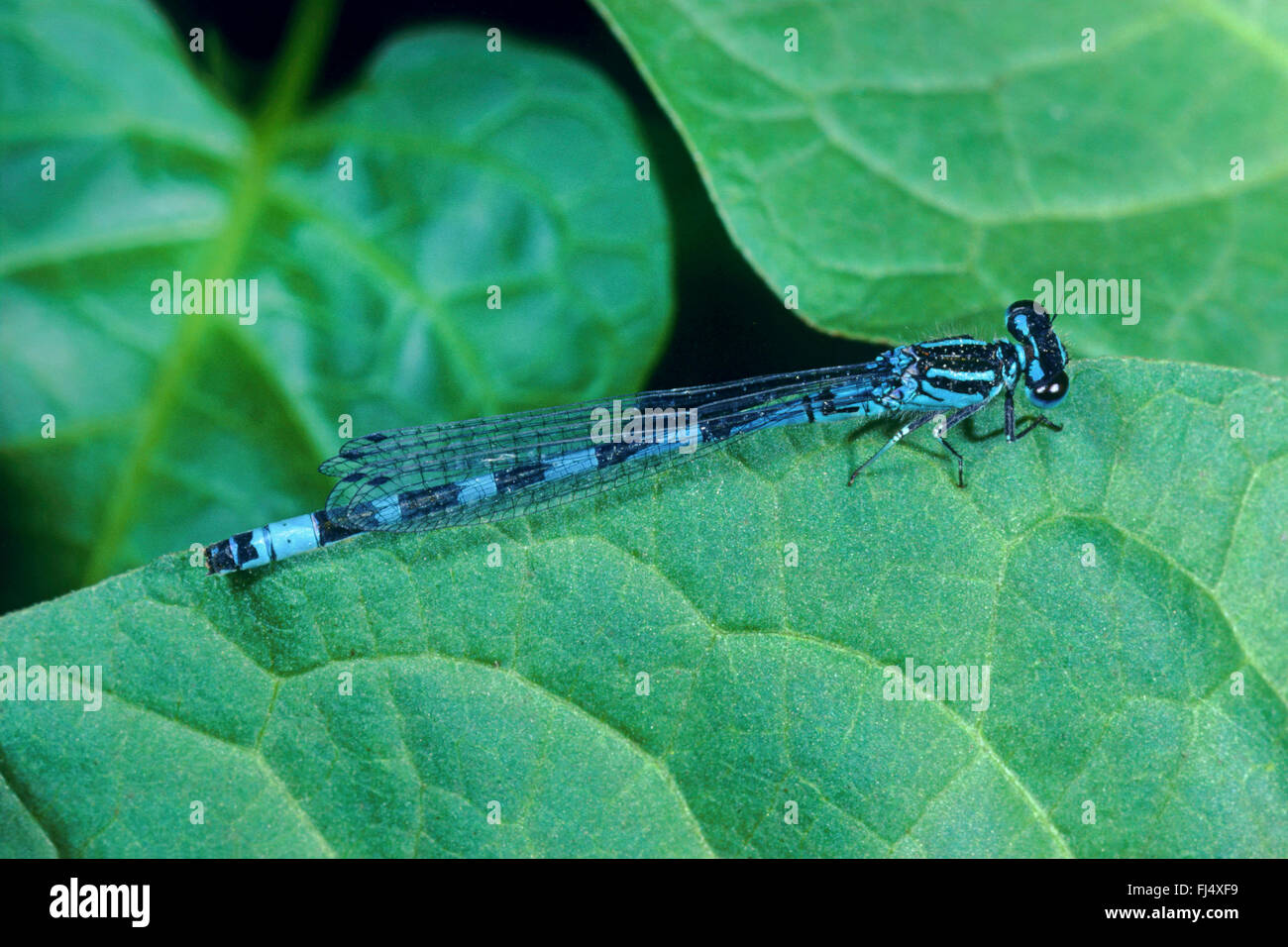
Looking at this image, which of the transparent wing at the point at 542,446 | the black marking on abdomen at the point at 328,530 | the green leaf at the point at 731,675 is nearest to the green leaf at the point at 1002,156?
the transparent wing at the point at 542,446

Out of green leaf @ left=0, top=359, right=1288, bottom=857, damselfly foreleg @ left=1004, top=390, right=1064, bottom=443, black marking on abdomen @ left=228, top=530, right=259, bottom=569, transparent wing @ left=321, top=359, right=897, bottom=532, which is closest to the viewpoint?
green leaf @ left=0, top=359, right=1288, bottom=857

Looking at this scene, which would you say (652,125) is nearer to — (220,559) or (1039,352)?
(1039,352)

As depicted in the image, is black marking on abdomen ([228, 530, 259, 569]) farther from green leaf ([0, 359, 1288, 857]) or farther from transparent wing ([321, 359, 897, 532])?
transparent wing ([321, 359, 897, 532])

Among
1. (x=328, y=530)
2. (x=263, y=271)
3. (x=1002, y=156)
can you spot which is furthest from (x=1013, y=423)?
(x=263, y=271)

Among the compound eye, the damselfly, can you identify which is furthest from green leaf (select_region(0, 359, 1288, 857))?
the damselfly

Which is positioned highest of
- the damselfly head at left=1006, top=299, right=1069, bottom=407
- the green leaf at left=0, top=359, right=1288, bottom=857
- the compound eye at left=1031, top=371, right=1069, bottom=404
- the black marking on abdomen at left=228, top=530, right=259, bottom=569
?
the damselfly head at left=1006, top=299, right=1069, bottom=407

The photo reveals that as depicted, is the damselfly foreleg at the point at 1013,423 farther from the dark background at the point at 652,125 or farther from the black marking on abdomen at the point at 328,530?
the black marking on abdomen at the point at 328,530
